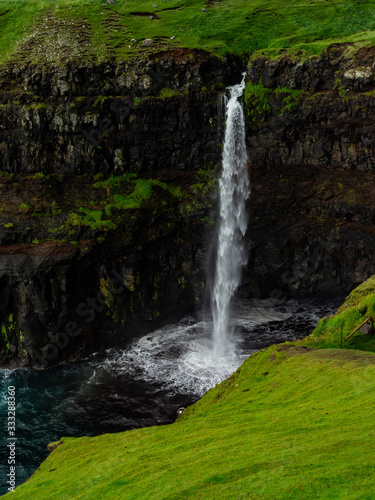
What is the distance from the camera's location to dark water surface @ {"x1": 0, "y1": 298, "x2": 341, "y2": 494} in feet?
93.8

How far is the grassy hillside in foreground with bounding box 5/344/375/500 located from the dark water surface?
26.6 feet

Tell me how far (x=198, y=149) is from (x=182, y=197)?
488 centimetres

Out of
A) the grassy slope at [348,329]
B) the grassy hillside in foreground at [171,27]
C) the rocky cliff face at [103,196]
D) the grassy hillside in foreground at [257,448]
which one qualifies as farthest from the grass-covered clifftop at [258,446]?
the grassy hillside in foreground at [171,27]

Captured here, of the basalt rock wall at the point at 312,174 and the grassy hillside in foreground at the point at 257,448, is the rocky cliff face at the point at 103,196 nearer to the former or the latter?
the basalt rock wall at the point at 312,174

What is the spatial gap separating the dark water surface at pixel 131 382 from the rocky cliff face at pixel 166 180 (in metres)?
2.37

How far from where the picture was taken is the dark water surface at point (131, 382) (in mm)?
28594

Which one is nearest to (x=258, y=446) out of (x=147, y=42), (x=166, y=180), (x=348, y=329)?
(x=348, y=329)

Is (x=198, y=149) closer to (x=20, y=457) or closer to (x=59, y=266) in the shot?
(x=59, y=266)

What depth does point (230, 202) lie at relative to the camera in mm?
43312

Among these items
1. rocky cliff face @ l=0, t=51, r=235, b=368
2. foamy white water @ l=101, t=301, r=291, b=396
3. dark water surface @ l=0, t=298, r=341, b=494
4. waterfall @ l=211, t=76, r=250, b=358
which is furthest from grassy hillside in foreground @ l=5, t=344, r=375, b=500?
waterfall @ l=211, t=76, r=250, b=358

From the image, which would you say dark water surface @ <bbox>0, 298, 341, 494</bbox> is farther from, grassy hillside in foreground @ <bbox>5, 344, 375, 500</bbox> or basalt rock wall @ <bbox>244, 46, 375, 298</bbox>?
grassy hillside in foreground @ <bbox>5, 344, 375, 500</bbox>

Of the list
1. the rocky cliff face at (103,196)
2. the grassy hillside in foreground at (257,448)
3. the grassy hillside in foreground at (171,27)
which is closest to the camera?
the grassy hillside in foreground at (257,448)

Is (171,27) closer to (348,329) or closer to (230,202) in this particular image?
(230,202)

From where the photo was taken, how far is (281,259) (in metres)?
44.5
